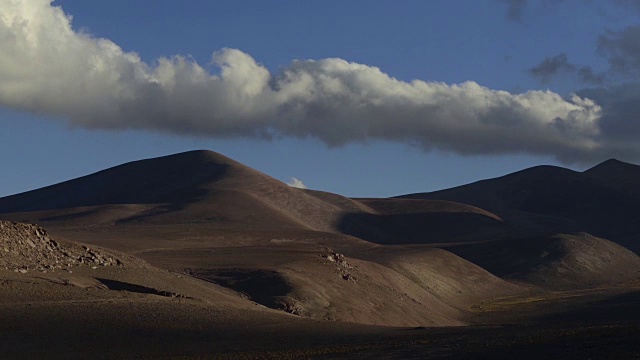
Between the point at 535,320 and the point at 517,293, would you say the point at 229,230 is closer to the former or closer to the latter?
the point at 517,293

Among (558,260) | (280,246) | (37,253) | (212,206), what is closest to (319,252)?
(280,246)

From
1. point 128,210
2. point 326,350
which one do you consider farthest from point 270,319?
point 128,210

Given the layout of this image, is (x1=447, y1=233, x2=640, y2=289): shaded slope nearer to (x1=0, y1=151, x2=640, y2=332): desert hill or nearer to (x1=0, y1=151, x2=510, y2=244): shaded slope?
(x1=0, y1=151, x2=640, y2=332): desert hill

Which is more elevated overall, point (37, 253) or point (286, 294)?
point (37, 253)

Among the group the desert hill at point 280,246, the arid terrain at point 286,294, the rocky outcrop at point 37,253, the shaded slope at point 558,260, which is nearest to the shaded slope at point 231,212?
the desert hill at point 280,246

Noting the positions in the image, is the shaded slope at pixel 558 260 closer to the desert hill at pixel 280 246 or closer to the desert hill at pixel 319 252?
the desert hill at pixel 319 252

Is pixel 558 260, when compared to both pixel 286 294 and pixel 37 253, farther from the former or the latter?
pixel 37 253

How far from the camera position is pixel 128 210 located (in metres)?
164

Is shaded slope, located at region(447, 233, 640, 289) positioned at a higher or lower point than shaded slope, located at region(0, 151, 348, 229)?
lower

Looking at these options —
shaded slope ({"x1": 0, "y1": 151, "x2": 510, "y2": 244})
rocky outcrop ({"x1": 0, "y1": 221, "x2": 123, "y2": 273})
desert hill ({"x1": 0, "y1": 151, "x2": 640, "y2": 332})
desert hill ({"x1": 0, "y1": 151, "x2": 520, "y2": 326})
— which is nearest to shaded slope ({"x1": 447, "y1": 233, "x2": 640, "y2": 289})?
desert hill ({"x1": 0, "y1": 151, "x2": 640, "y2": 332})

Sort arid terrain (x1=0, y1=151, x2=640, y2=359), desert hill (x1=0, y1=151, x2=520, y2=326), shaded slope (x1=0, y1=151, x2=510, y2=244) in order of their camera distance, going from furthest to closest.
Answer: shaded slope (x1=0, y1=151, x2=510, y2=244) → desert hill (x1=0, y1=151, x2=520, y2=326) → arid terrain (x1=0, y1=151, x2=640, y2=359)

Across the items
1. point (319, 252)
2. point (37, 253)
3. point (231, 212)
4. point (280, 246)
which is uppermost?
point (231, 212)

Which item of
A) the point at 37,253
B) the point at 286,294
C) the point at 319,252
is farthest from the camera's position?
the point at 319,252

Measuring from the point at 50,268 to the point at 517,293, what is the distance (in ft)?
227
